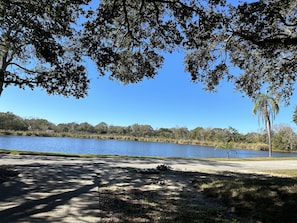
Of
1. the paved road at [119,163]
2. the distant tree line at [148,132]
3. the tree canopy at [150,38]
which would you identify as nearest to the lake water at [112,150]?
the distant tree line at [148,132]

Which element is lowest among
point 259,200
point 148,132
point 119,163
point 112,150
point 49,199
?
point 112,150

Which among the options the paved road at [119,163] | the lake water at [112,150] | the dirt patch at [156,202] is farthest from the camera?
the lake water at [112,150]

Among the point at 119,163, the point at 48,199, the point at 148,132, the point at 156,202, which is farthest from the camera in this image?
the point at 148,132

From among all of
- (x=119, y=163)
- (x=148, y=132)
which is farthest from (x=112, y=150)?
(x=148, y=132)

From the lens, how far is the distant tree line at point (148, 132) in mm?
50719

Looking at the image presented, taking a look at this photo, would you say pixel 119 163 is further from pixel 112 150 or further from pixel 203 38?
pixel 112 150

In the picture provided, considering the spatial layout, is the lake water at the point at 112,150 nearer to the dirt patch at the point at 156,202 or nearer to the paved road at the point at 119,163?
the paved road at the point at 119,163

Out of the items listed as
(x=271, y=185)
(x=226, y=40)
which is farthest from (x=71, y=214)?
(x=226, y=40)

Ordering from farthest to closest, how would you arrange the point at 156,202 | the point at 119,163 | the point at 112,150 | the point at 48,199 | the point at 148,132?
the point at 148,132
the point at 112,150
the point at 119,163
the point at 156,202
the point at 48,199

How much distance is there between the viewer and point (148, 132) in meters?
92.0

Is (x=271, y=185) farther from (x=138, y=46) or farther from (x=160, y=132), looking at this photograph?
(x=160, y=132)

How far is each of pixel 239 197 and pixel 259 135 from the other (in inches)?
2477

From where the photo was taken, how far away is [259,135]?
210ft

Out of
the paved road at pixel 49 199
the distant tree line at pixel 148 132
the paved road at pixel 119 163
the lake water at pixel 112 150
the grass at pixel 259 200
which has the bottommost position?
the lake water at pixel 112 150
